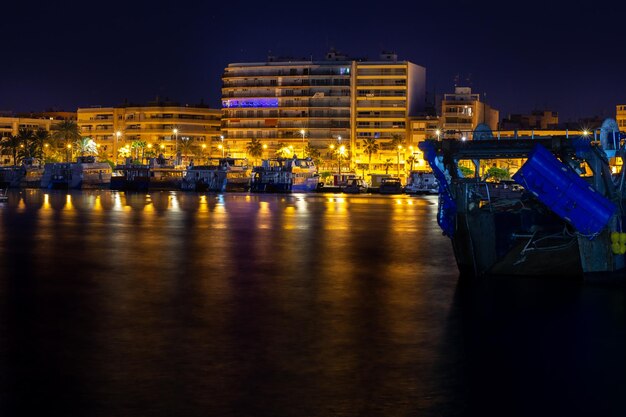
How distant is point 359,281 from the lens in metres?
30.6

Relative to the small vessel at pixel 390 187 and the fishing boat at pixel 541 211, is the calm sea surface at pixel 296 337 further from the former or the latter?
the small vessel at pixel 390 187

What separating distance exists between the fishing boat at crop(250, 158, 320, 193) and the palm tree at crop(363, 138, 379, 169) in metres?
49.5

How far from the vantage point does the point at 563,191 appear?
25.9 metres

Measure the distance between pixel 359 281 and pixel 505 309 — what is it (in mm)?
7172

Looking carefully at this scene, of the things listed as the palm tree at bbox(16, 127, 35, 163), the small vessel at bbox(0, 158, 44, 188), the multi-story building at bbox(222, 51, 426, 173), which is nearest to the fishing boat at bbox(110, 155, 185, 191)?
the small vessel at bbox(0, 158, 44, 188)

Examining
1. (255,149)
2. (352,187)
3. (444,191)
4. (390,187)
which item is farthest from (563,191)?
(255,149)

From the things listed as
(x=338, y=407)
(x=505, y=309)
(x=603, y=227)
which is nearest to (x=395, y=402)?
(x=338, y=407)

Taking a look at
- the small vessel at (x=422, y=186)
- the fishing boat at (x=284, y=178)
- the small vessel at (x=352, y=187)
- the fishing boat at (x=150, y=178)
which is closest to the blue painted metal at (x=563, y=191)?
the fishing boat at (x=284, y=178)

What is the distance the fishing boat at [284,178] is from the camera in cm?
13450

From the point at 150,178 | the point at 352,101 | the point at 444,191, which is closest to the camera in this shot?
the point at 444,191

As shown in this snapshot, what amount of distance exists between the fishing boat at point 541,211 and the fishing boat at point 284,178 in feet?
339

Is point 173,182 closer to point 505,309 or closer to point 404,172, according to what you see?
point 404,172

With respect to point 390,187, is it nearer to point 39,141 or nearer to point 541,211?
point 39,141

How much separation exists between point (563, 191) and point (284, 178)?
109 m
